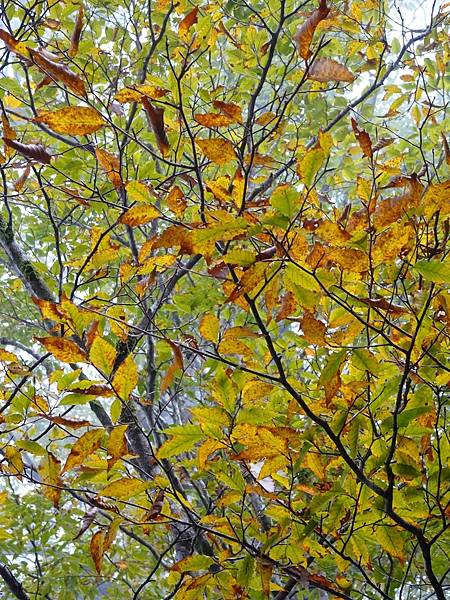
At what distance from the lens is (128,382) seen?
1005 millimetres

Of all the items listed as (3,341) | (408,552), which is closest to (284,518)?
(408,552)

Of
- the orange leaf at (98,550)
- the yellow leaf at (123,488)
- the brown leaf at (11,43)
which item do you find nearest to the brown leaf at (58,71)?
the brown leaf at (11,43)

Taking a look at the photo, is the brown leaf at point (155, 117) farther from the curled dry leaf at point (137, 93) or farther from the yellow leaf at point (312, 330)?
the yellow leaf at point (312, 330)

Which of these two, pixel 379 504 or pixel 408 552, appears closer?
pixel 379 504

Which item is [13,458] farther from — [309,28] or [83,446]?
[309,28]

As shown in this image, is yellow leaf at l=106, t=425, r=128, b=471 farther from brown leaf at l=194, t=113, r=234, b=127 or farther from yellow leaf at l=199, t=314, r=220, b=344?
brown leaf at l=194, t=113, r=234, b=127

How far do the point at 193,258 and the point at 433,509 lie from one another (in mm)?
1207

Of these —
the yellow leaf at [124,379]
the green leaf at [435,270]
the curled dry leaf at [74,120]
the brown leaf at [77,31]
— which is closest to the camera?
the green leaf at [435,270]

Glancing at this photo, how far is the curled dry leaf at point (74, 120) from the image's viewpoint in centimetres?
89

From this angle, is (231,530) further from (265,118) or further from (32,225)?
(32,225)

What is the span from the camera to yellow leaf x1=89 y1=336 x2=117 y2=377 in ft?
3.16

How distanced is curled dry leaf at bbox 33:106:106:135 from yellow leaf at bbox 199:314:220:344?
0.42 metres

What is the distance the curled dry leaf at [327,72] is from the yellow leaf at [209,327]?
0.49 metres

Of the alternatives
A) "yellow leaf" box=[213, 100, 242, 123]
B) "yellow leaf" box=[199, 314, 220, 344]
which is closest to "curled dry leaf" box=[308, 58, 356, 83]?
"yellow leaf" box=[213, 100, 242, 123]
